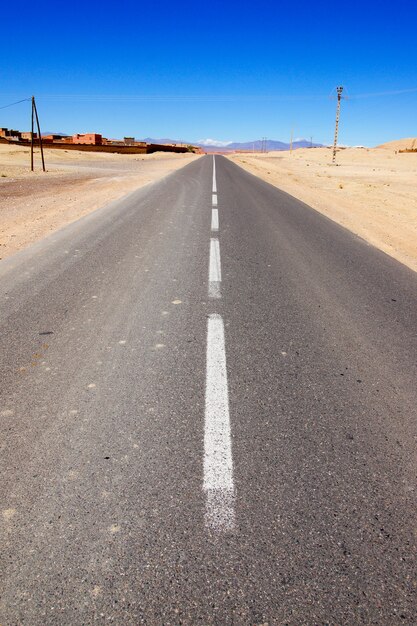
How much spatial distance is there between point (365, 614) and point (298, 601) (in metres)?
0.27

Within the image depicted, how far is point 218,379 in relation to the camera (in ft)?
10.5

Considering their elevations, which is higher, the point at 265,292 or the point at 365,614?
the point at 265,292

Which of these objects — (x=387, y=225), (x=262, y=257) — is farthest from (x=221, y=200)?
(x=262, y=257)

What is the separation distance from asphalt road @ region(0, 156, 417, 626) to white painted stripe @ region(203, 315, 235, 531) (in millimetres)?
10

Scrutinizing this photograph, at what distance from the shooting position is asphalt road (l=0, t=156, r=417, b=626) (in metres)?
1.71

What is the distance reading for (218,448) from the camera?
2490mm

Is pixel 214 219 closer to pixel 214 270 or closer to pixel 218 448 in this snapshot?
pixel 214 270

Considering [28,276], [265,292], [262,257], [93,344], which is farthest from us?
[262,257]

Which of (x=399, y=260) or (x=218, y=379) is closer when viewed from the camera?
(x=218, y=379)

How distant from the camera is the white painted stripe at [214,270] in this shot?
17.2ft

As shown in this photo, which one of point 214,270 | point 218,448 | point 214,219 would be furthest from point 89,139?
point 218,448

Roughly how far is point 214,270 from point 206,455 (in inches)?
158

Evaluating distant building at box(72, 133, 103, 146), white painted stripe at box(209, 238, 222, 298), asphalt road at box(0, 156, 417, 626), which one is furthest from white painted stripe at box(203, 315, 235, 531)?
distant building at box(72, 133, 103, 146)

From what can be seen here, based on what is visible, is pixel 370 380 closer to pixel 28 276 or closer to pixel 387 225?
pixel 28 276
